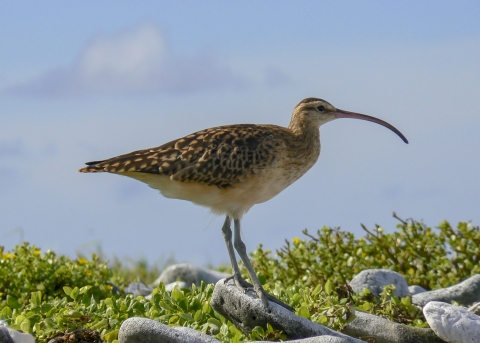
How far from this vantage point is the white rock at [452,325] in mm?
7199

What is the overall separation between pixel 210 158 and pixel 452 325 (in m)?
2.98

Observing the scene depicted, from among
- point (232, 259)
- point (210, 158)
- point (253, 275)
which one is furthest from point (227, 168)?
point (253, 275)

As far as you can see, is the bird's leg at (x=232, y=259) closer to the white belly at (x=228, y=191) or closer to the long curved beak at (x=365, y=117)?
the white belly at (x=228, y=191)

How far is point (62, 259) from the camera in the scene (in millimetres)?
11406

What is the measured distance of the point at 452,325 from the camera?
7191 mm

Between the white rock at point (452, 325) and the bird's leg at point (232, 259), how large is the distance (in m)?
1.87

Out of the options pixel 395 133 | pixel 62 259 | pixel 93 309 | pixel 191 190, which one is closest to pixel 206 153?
pixel 191 190

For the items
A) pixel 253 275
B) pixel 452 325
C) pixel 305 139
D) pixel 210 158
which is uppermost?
pixel 305 139

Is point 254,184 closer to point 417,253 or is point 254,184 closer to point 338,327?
point 338,327

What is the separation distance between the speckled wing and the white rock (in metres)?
2.30

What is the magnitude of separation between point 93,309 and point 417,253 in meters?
→ 5.32

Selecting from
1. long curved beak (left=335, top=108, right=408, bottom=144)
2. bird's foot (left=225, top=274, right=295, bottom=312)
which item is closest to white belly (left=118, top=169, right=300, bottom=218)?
bird's foot (left=225, top=274, right=295, bottom=312)

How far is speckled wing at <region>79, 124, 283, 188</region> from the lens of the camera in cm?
830

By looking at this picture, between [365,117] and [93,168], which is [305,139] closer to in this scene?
[365,117]
